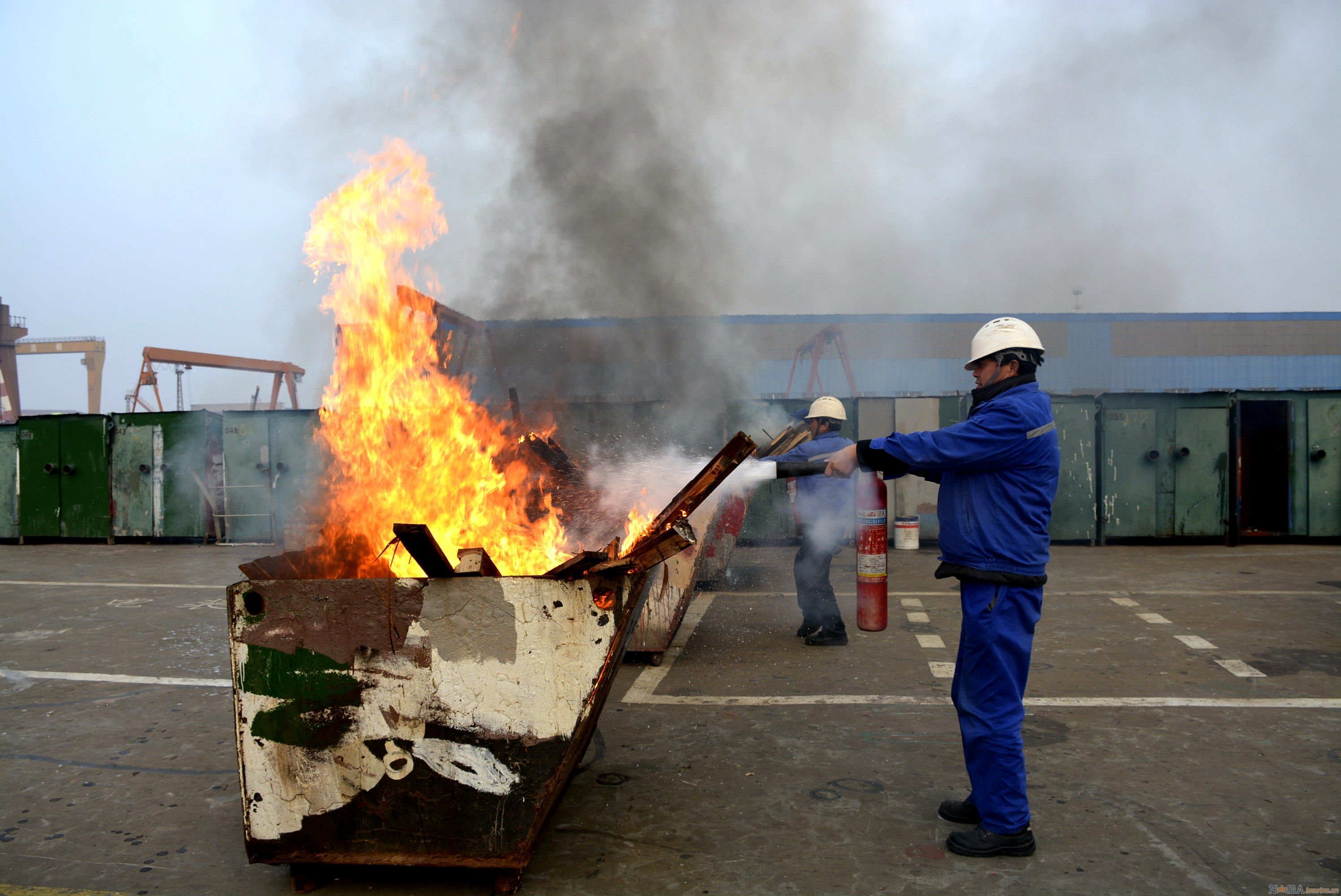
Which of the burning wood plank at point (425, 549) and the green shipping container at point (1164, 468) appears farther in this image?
the green shipping container at point (1164, 468)

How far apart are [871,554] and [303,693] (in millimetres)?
3694

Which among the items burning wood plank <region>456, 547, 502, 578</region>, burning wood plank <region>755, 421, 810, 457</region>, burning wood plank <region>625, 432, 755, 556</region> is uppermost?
burning wood plank <region>755, 421, 810, 457</region>

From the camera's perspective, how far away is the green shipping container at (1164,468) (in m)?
11.1

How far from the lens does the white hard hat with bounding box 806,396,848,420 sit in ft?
20.5

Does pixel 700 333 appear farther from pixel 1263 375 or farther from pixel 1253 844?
pixel 1263 375

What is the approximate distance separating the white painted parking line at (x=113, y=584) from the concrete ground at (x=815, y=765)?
1.91 m

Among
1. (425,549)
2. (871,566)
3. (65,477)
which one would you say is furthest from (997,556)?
(65,477)

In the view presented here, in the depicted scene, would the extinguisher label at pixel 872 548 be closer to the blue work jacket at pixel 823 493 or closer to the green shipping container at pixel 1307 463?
the blue work jacket at pixel 823 493

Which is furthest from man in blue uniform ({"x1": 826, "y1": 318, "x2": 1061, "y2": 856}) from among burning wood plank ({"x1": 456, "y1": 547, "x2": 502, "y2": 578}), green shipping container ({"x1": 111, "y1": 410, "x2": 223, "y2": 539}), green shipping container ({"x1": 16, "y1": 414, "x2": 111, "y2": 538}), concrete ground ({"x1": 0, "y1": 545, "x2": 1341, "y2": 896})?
green shipping container ({"x1": 16, "y1": 414, "x2": 111, "y2": 538})

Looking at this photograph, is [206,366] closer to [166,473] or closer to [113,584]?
[166,473]

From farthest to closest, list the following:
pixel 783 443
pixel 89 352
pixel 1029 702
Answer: pixel 89 352
pixel 783 443
pixel 1029 702

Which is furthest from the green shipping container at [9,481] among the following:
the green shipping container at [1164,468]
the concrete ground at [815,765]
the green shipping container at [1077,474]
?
the green shipping container at [1164,468]

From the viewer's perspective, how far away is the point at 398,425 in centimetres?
370

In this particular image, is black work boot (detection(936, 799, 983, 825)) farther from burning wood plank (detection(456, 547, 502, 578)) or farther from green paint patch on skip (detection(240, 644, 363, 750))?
green paint patch on skip (detection(240, 644, 363, 750))
